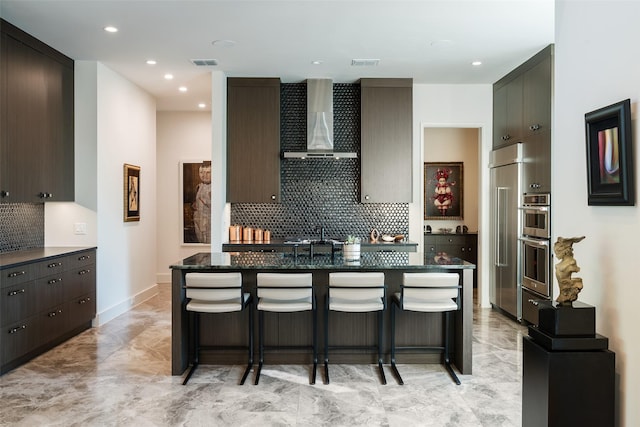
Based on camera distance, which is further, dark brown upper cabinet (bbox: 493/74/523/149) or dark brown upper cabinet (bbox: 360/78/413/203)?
dark brown upper cabinet (bbox: 360/78/413/203)

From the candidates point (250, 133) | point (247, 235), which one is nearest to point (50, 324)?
point (247, 235)

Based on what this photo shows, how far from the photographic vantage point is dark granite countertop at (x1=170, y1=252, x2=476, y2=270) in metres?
3.79

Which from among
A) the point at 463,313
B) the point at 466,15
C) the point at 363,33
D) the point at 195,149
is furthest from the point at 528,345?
the point at 195,149

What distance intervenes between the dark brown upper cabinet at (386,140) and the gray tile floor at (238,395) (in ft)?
8.44

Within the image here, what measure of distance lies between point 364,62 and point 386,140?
3.92 ft

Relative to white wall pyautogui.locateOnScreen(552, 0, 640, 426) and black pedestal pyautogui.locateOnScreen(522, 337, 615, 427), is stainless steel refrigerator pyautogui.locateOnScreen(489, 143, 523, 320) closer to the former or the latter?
white wall pyautogui.locateOnScreen(552, 0, 640, 426)

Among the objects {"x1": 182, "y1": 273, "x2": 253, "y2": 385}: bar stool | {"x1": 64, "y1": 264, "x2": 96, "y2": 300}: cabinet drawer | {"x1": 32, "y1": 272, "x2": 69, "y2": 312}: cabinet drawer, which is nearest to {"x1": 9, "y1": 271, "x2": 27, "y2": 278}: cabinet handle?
{"x1": 32, "y1": 272, "x2": 69, "y2": 312}: cabinet drawer

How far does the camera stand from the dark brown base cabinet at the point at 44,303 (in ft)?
12.8

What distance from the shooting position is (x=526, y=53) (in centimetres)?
520

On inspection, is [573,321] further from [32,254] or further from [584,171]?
[32,254]

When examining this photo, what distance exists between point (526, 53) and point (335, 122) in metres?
2.56

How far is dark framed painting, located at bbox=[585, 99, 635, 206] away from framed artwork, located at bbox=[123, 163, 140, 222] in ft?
18.3

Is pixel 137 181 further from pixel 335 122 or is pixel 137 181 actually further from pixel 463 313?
pixel 463 313

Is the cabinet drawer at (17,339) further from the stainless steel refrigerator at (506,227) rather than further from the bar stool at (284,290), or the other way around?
the stainless steel refrigerator at (506,227)
